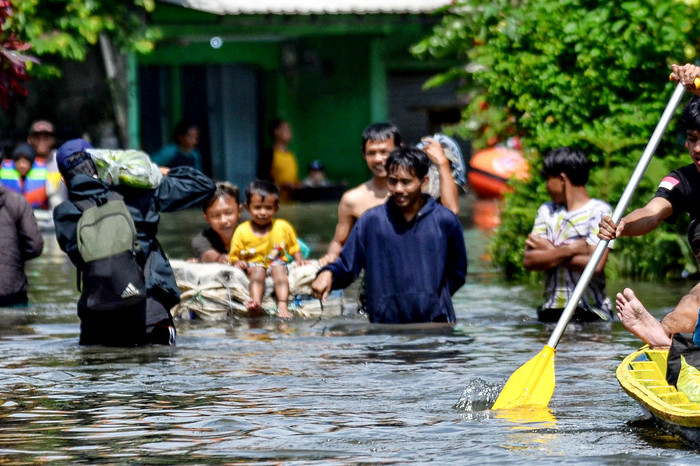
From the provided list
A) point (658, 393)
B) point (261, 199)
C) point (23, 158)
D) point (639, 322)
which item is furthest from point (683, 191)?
point (23, 158)

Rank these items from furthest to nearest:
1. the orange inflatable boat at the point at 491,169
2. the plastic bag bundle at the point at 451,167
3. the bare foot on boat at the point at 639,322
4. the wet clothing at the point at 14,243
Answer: the orange inflatable boat at the point at 491,169 < the wet clothing at the point at 14,243 < the plastic bag bundle at the point at 451,167 < the bare foot on boat at the point at 639,322

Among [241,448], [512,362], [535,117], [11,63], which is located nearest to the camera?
[241,448]

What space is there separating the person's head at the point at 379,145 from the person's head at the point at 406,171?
0.80m

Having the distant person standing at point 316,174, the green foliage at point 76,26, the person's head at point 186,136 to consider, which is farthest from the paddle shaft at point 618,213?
the distant person standing at point 316,174

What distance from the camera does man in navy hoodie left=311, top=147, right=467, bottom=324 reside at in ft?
33.4

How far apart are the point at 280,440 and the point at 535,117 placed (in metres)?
7.34

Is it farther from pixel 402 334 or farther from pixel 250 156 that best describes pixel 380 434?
pixel 250 156

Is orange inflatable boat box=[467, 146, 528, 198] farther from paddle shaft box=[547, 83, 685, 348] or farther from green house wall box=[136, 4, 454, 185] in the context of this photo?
paddle shaft box=[547, 83, 685, 348]

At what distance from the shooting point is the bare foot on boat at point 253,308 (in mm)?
11797

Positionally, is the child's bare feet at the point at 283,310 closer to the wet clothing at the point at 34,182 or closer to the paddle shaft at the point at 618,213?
the paddle shaft at the point at 618,213

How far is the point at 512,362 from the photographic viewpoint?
933cm

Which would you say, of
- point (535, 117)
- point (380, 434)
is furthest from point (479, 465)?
point (535, 117)

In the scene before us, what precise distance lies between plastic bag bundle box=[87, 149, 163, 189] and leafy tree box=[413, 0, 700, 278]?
15.5 ft

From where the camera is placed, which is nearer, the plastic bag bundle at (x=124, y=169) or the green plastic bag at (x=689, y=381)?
the green plastic bag at (x=689, y=381)
